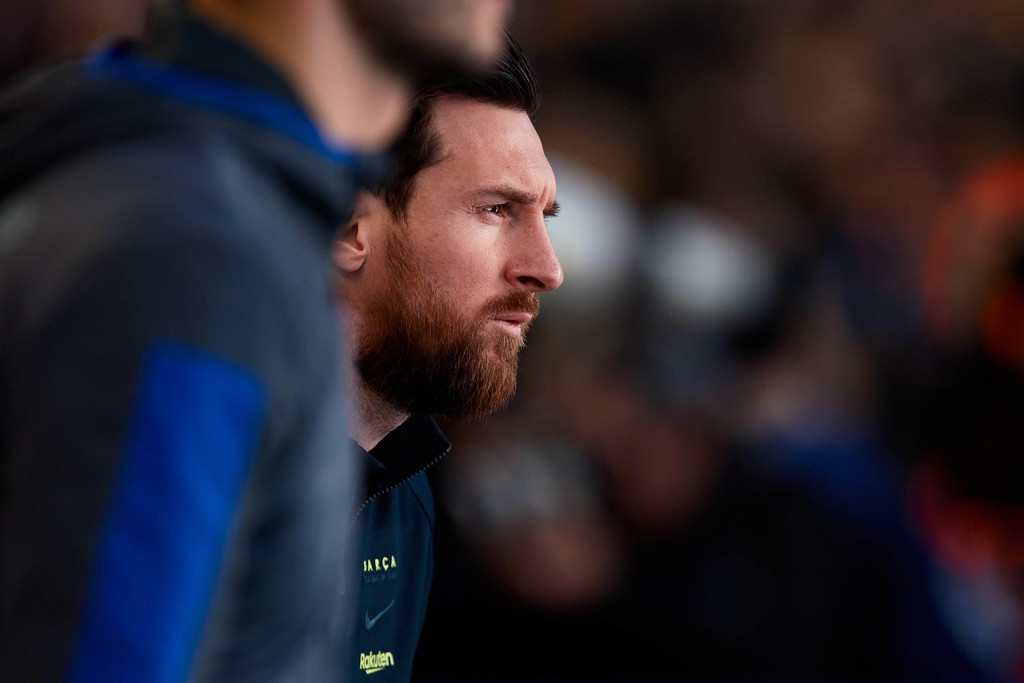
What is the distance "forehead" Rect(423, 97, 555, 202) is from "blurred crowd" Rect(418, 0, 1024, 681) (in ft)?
4.76

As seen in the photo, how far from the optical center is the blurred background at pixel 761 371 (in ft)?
10.2

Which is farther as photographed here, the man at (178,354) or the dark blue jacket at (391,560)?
the dark blue jacket at (391,560)

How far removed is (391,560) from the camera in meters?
1.43

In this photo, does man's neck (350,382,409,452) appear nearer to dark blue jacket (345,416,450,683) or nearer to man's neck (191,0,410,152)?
dark blue jacket (345,416,450,683)

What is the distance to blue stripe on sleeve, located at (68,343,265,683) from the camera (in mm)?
537

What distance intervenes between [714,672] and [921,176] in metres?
2.14

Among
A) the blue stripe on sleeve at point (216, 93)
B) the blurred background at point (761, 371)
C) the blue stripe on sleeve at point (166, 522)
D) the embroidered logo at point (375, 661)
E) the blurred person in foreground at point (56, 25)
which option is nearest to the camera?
the blue stripe on sleeve at point (166, 522)

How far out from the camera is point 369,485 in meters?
1.35

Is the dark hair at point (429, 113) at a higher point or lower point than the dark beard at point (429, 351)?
higher

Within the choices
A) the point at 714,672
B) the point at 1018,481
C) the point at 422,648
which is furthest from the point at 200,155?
the point at 1018,481

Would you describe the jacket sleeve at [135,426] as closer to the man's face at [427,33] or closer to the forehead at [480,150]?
the man's face at [427,33]

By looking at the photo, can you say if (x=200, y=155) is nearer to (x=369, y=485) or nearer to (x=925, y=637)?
(x=369, y=485)

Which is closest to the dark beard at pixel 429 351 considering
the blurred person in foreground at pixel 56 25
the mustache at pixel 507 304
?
the mustache at pixel 507 304

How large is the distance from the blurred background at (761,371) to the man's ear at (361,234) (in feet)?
4.36
